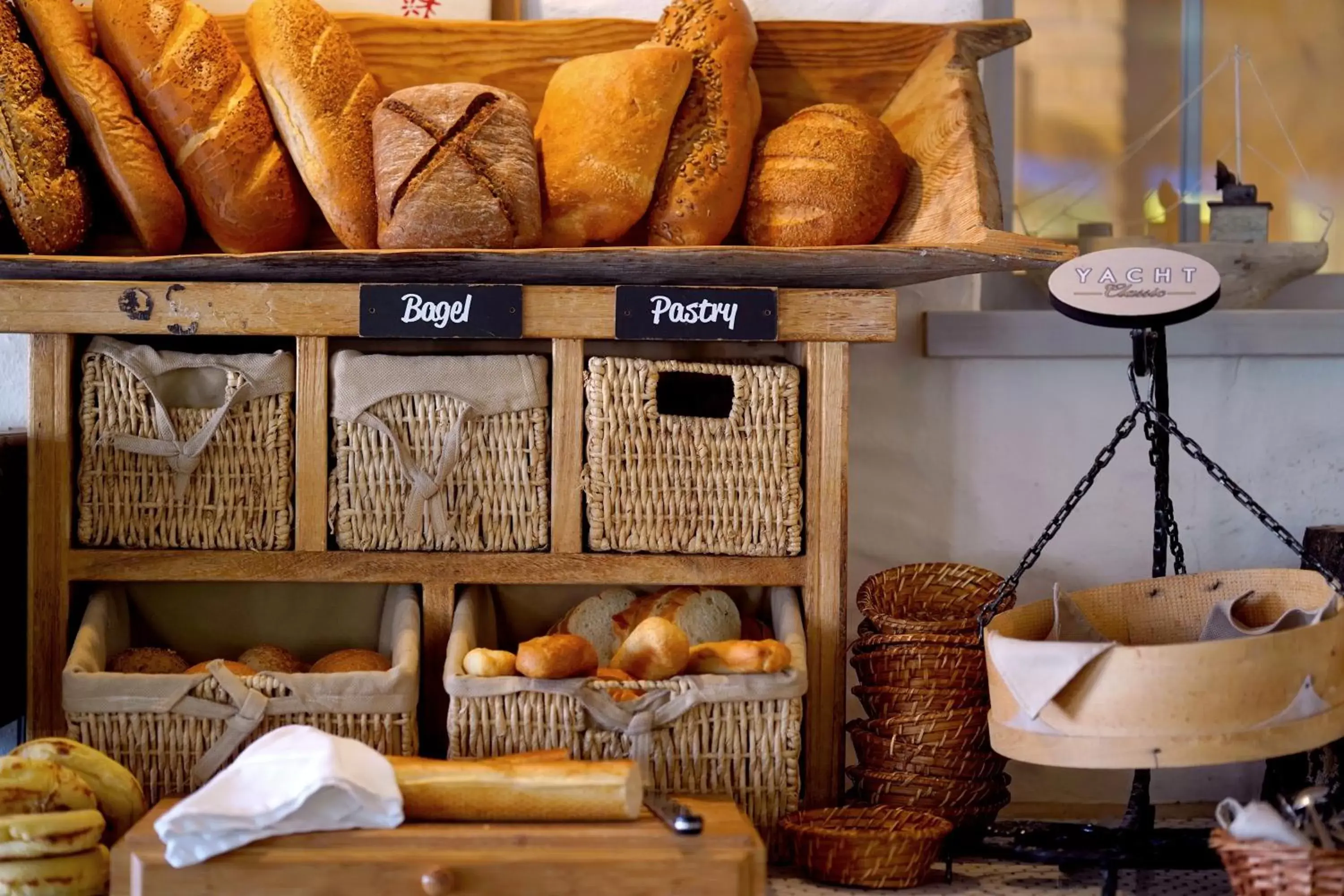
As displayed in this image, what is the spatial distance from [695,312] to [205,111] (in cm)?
84

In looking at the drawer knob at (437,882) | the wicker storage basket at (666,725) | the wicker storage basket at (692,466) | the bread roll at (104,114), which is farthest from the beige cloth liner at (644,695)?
the bread roll at (104,114)

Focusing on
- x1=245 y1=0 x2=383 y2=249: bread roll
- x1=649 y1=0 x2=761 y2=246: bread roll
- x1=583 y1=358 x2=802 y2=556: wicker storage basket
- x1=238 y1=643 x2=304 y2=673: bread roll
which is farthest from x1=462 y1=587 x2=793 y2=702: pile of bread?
x1=245 y1=0 x2=383 y2=249: bread roll

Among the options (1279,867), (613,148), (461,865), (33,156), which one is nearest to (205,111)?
(33,156)

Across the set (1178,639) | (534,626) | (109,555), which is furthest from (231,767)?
(1178,639)

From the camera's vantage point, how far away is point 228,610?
2.38 metres

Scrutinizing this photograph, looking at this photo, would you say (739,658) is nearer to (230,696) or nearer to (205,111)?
(230,696)

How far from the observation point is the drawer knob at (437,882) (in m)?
1.64

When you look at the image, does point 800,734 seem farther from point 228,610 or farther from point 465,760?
point 228,610

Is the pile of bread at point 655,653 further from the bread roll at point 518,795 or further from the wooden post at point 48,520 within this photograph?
the wooden post at point 48,520

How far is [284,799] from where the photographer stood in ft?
5.48

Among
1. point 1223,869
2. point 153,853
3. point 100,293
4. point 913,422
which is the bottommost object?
point 1223,869

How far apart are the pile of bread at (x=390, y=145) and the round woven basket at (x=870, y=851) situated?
0.93m

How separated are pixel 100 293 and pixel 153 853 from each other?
0.89 m

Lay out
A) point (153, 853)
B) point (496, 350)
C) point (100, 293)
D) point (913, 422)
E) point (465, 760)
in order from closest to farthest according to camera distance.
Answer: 1. point (153, 853)
2. point (465, 760)
3. point (100, 293)
4. point (496, 350)
5. point (913, 422)
